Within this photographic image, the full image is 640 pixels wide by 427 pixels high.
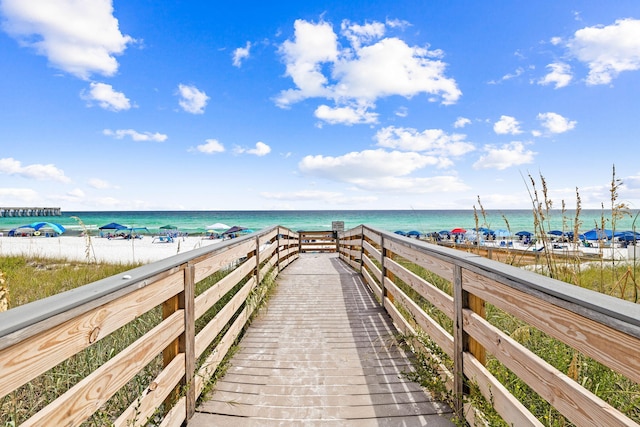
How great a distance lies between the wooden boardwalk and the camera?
2.10 meters

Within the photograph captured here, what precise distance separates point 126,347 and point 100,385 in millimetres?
737

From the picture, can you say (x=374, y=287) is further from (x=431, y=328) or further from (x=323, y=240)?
(x=323, y=240)

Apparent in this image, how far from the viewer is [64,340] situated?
1064 mm

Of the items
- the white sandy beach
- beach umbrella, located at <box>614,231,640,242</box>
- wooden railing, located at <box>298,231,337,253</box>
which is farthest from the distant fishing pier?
wooden railing, located at <box>298,231,337,253</box>

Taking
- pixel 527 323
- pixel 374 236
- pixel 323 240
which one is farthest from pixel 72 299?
pixel 323 240

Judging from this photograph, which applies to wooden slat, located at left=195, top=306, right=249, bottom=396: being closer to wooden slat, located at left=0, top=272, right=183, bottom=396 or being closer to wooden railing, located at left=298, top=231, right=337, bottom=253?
wooden slat, located at left=0, top=272, right=183, bottom=396

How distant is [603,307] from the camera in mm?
965

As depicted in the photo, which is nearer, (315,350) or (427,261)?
(427,261)

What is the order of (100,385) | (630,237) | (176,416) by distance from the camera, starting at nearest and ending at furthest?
1. (100,385)
2. (176,416)
3. (630,237)

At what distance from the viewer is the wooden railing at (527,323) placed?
3.17 feet

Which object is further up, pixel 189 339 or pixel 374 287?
pixel 189 339

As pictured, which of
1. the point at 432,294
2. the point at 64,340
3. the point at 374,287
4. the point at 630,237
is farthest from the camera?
the point at 630,237

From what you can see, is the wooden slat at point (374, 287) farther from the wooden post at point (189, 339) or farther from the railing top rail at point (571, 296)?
the wooden post at point (189, 339)

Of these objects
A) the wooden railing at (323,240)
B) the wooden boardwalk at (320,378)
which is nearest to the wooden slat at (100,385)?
the wooden boardwalk at (320,378)
